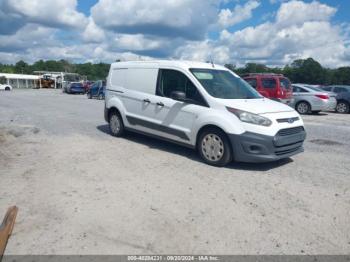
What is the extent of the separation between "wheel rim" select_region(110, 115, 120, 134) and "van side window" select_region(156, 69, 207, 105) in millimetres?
1852

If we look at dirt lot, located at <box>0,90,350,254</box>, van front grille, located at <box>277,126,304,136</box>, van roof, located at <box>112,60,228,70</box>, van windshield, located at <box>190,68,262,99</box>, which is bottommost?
dirt lot, located at <box>0,90,350,254</box>

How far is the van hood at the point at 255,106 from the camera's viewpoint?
19.9ft

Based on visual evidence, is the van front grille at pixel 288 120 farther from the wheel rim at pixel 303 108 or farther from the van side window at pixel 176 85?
the wheel rim at pixel 303 108

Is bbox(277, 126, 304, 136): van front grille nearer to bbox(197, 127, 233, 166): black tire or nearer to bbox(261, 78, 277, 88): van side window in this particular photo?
bbox(197, 127, 233, 166): black tire

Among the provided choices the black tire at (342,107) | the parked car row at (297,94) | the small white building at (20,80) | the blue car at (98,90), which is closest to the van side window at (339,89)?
the parked car row at (297,94)

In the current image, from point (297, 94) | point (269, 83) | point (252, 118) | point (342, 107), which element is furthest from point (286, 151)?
point (342, 107)

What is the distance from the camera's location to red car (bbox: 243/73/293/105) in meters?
15.0

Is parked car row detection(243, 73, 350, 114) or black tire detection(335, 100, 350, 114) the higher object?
parked car row detection(243, 73, 350, 114)

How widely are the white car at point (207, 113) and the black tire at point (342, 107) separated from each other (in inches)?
538

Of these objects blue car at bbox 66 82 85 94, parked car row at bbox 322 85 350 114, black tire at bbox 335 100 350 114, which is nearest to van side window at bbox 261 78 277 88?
parked car row at bbox 322 85 350 114

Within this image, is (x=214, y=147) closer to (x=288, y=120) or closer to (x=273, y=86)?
(x=288, y=120)

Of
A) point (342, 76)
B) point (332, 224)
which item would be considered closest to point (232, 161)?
point (332, 224)

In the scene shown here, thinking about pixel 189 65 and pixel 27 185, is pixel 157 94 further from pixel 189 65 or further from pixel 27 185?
pixel 27 185

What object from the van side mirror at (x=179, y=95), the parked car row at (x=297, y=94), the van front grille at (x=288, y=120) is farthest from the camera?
the parked car row at (x=297, y=94)
